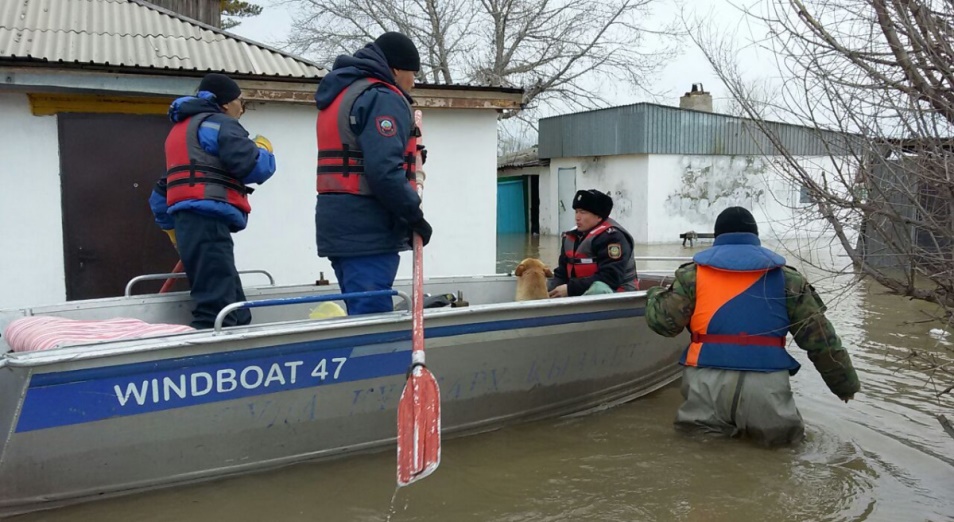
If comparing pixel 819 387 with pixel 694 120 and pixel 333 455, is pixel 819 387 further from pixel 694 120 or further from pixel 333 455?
pixel 694 120

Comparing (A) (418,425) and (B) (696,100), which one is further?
(B) (696,100)

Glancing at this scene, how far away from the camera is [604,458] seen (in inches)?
172

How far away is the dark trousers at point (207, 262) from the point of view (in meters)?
4.39

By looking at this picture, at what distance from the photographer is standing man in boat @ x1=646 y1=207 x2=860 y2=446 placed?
4.33 meters

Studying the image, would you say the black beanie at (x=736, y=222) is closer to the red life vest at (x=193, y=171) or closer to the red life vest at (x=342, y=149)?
the red life vest at (x=342, y=149)

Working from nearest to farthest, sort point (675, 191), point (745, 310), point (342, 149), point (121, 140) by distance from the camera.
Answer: point (342, 149), point (745, 310), point (121, 140), point (675, 191)

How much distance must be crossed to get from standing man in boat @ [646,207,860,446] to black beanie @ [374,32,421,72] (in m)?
2.03

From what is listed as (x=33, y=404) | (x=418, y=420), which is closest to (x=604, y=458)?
(x=418, y=420)

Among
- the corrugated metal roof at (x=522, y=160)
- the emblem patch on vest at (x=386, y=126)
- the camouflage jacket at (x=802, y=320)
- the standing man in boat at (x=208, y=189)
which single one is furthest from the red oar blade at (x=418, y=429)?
the corrugated metal roof at (x=522, y=160)

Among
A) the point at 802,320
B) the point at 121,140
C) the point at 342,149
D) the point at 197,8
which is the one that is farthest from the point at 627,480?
the point at 197,8

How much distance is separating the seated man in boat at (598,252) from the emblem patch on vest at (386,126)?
1.84 metres

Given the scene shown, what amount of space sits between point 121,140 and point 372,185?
4.21 m

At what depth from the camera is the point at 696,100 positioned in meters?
23.5

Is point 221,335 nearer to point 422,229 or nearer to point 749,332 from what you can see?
point 422,229
